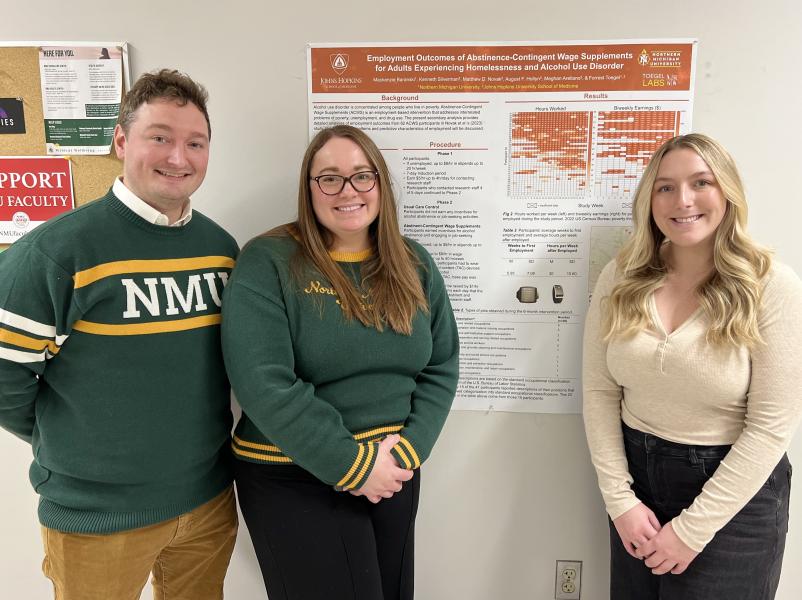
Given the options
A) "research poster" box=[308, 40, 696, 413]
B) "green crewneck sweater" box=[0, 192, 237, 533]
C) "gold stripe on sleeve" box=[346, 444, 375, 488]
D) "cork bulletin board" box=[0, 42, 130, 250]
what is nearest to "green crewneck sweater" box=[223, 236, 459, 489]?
"gold stripe on sleeve" box=[346, 444, 375, 488]

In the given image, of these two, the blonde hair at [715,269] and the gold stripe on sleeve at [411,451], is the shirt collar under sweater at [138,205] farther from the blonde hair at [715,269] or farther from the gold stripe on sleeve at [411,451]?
the blonde hair at [715,269]

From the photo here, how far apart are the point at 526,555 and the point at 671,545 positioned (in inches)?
24.5

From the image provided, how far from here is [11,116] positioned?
1627 millimetres

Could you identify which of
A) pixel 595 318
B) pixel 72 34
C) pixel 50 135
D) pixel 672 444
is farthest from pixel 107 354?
pixel 672 444

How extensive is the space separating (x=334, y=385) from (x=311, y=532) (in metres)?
0.36

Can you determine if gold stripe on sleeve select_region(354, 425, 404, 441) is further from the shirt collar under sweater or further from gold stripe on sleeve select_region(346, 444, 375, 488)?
the shirt collar under sweater

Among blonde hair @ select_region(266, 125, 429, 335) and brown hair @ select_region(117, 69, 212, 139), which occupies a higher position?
brown hair @ select_region(117, 69, 212, 139)

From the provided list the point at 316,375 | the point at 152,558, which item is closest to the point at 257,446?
the point at 316,375

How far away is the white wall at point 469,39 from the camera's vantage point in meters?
1.54

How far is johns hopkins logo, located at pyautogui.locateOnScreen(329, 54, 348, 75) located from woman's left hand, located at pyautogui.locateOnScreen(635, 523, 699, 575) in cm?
157

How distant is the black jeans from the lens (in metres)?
1.28

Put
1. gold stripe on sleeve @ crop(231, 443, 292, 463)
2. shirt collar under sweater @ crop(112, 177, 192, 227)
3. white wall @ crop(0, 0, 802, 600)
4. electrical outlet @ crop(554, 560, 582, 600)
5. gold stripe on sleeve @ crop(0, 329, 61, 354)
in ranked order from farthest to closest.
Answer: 1. electrical outlet @ crop(554, 560, 582, 600)
2. white wall @ crop(0, 0, 802, 600)
3. gold stripe on sleeve @ crop(231, 443, 292, 463)
4. shirt collar under sweater @ crop(112, 177, 192, 227)
5. gold stripe on sleeve @ crop(0, 329, 61, 354)

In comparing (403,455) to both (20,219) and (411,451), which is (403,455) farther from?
(20,219)

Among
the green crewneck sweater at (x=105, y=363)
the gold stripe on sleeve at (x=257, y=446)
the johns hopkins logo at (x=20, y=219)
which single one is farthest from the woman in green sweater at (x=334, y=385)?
the johns hopkins logo at (x=20, y=219)
